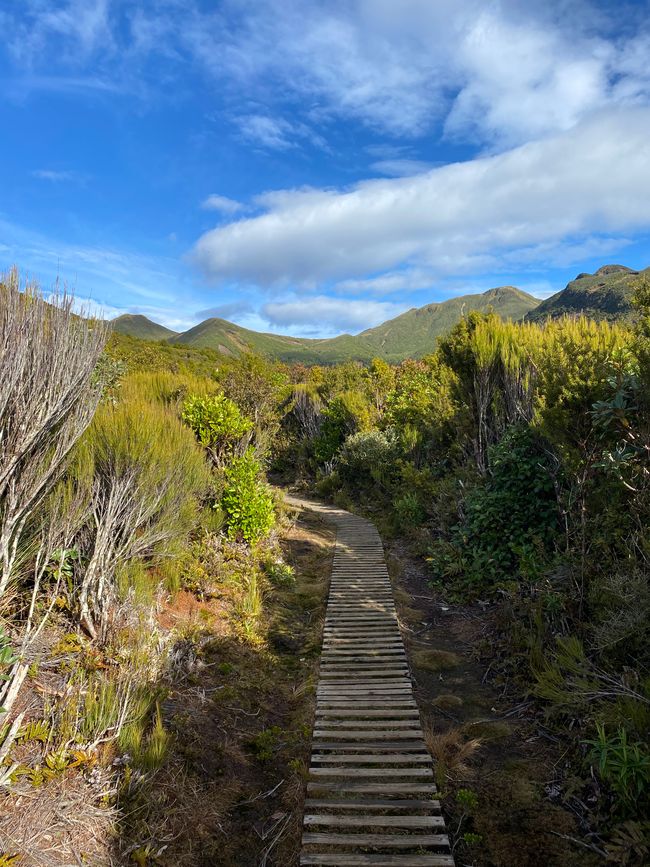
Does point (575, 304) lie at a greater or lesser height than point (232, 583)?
greater

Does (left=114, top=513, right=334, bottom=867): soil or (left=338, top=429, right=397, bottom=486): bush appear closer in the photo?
(left=114, top=513, right=334, bottom=867): soil

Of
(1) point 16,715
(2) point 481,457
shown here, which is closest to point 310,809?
(1) point 16,715

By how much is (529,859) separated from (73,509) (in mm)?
4434

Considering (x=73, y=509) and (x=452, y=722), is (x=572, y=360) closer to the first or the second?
(x=452, y=722)

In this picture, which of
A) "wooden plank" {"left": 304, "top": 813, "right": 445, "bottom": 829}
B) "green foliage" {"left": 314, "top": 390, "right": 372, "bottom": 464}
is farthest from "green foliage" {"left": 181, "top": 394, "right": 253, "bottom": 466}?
"green foliage" {"left": 314, "top": 390, "right": 372, "bottom": 464}

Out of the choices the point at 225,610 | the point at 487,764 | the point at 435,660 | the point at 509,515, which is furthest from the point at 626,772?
the point at 225,610

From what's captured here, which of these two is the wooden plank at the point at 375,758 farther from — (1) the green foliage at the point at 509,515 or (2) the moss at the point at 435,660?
(1) the green foliage at the point at 509,515

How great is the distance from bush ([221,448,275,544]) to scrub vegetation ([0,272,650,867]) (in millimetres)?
46

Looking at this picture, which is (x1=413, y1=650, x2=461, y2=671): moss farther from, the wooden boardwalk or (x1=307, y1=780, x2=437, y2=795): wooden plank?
(x1=307, y1=780, x2=437, y2=795): wooden plank

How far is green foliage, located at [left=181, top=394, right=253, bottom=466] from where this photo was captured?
8.65 metres

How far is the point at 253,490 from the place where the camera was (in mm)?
8273

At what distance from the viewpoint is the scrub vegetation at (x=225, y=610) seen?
3186 mm

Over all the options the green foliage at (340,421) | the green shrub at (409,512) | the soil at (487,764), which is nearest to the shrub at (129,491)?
the soil at (487,764)

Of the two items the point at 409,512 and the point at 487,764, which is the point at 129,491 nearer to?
the point at 487,764
